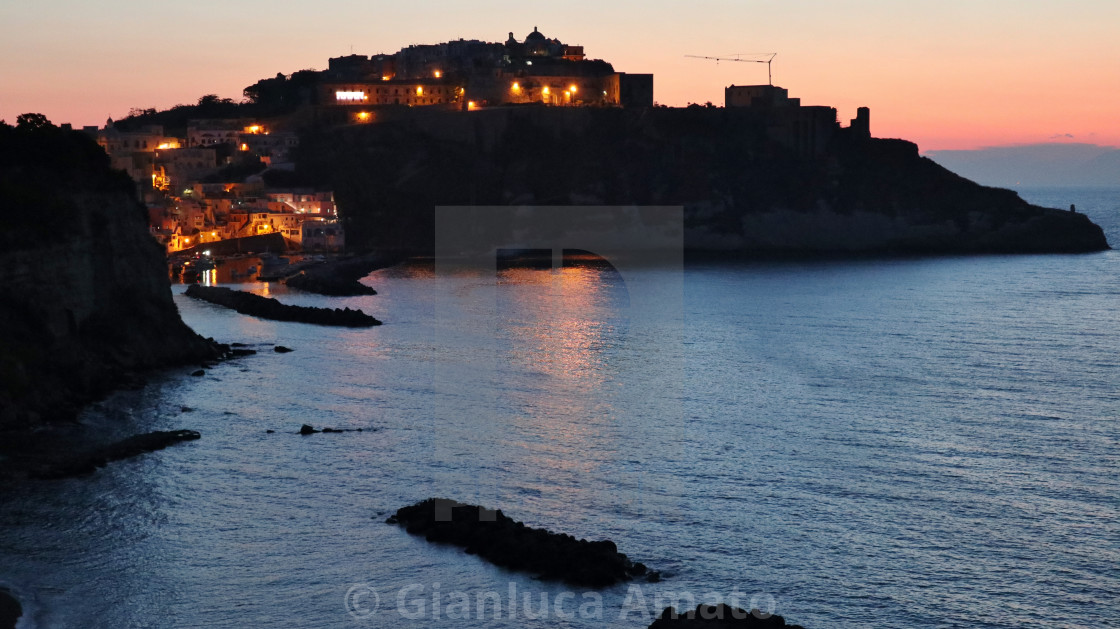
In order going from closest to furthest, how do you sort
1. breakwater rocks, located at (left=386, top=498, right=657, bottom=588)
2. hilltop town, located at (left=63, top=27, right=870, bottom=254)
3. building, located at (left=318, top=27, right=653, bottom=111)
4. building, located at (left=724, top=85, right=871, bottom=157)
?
breakwater rocks, located at (left=386, top=498, right=657, bottom=588)
hilltop town, located at (left=63, top=27, right=870, bottom=254)
building, located at (left=724, top=85, right=871, bottom=157)
building, located at (left=318, top=27, right=653, bottom=111)

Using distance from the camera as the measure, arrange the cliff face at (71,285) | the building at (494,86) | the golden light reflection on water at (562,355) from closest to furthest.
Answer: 1. the golden light reflection on water at (562,355)
2. the cliff face at (71,285)
3. the building at (494,86)

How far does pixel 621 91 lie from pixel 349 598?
311ft

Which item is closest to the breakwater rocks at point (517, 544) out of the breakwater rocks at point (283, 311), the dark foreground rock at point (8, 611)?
the dark foreground rock at point (8, 611)

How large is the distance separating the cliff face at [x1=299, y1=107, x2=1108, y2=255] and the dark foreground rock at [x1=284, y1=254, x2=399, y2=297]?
39.4ft

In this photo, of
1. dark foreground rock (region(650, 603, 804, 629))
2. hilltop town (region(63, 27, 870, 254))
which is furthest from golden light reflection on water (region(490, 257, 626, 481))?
hilltop town (region(63, 27, 870, 254))

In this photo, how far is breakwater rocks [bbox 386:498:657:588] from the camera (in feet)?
61.0

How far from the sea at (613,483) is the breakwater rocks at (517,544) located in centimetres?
27

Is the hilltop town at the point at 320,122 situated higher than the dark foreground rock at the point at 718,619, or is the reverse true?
the hilltop town at the point at 320,122

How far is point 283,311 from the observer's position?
53.2m

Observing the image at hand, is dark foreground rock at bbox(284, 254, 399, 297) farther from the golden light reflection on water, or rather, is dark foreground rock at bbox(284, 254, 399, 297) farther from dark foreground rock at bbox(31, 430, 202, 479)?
dark foreground rock at bbox(31, 430, 202, 479)

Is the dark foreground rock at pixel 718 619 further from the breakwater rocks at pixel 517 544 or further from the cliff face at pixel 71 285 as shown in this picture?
the cliff face at pixel 71 285

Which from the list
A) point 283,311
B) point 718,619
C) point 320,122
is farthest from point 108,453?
point 320,122

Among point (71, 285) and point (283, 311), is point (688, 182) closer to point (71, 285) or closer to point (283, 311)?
point (283, 311)

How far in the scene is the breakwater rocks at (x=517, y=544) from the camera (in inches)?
731
